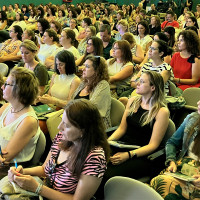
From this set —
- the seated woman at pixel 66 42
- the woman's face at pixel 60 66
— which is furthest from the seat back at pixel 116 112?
the seated woman at pixel 66 42

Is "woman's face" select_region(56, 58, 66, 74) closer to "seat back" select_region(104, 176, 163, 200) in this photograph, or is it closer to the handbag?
the handbag

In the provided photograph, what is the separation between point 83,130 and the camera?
1.57 m

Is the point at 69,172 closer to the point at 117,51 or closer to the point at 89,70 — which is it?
the point at 89,70

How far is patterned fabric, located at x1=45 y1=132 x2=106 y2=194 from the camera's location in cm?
152

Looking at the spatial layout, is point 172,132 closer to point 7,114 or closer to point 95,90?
point 95,90

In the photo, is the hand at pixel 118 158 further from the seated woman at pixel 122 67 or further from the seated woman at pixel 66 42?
the seated woman at pixel 66 42

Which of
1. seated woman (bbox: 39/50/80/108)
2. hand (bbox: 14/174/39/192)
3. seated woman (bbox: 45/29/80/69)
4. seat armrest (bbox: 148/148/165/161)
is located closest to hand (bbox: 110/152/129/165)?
seat armrest (bbox: 148/148/165/161)

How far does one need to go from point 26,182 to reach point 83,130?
40 cm

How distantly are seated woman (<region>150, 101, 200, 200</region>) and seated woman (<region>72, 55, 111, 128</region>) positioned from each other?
2.52 feet

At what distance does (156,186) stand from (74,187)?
56cm

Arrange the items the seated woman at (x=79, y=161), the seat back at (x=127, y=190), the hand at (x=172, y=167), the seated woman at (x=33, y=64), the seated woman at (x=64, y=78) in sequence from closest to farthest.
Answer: the seat back at (x=127, y=190) → the seated woman at (x=79, y=161) → the hand at (x=172, y=167) → the seated woman at (x=64, y=78) → the seated woman at (x=33, y=64)

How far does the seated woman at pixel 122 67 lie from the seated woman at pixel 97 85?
0.72 m

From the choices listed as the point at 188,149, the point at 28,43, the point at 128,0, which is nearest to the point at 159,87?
the point at 188,149

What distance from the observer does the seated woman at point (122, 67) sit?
362 centimetres
